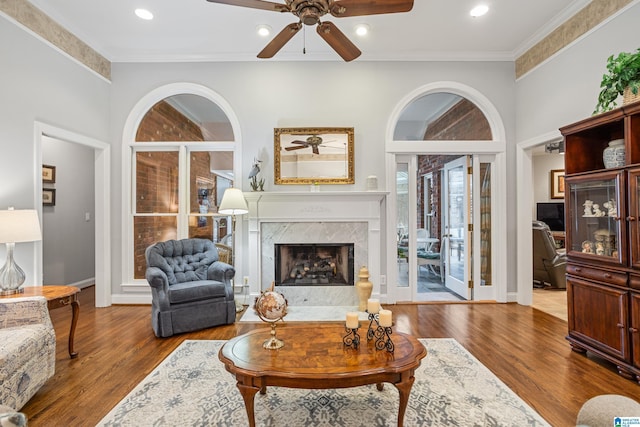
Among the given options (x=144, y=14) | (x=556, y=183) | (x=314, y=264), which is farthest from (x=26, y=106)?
(x=556, y=183)

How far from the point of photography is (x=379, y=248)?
14.4 ft

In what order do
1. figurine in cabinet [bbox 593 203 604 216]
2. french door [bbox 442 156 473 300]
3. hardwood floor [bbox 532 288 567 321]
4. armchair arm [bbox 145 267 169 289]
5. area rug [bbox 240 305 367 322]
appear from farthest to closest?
french door [bbox 442 156 473 300] < hardwood floor [bbox 532 288 567 321] < area rug [bbox 240 305 367 322] < armchair arm [bbox 145 267 169 289] < figurine in cabinet [bbox 593 203 604 216]

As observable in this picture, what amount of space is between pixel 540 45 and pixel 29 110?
233 inches

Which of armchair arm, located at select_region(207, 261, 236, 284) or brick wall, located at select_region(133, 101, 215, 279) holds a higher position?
brick wall, located at select_region(133, 101, 215, 279)

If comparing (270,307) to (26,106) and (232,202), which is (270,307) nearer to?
(232,202)

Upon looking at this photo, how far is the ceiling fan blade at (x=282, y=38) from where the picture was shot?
8.25ft

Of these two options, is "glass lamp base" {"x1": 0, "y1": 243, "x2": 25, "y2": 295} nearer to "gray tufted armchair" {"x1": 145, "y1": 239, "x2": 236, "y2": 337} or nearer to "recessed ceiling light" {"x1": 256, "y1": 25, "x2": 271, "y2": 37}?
"gray tufted armchair" {"x1": 145, "y1": 239, "x2": 236, "y2": 337}

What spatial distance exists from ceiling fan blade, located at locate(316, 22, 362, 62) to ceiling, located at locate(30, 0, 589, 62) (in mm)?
1046

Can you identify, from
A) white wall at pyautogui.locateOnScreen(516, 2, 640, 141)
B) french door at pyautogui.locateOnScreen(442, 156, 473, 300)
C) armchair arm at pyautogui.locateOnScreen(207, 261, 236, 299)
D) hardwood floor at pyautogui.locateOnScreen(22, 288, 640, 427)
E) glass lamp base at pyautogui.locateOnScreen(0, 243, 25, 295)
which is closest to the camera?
hardwood floor at pyautogui.locateOnScreen(22, 288, 640, 427)

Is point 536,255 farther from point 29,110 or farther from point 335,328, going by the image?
point 29,110

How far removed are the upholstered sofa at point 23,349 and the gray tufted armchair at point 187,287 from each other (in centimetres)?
101

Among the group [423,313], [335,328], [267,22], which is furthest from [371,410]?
[267,22]

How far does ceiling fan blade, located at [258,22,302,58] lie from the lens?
2.52 m

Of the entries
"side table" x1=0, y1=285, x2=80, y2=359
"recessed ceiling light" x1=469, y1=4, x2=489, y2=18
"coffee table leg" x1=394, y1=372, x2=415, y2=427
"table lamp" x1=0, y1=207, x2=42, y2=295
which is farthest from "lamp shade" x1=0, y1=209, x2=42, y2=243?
"recessed ceiling light" x1=469, y1=4, x2=489, y2=18
